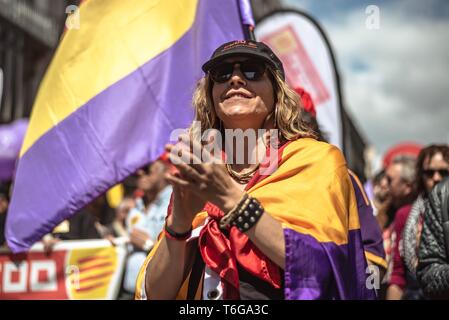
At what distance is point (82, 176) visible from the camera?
12.7ft

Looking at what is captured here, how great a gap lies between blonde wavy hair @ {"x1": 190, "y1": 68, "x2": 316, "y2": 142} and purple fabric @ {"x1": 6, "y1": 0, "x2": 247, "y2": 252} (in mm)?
1624

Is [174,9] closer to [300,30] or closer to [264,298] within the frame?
[300,30]

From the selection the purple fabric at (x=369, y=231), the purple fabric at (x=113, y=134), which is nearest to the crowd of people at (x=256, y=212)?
the purple fabric at (x=369, y=231)

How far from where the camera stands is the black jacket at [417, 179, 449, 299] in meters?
2.79

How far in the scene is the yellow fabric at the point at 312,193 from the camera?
191 centimetres

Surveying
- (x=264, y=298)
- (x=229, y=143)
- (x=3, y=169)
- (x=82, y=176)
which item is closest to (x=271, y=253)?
(x=264, y=298)

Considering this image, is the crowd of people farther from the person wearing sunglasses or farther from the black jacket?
the person wearing sunglasses

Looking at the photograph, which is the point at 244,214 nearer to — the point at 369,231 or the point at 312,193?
the point at 312,193

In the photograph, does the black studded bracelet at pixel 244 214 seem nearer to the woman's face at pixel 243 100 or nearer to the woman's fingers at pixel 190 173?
the woman's fingers at pixel 190 173

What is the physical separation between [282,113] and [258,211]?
1.74 ft

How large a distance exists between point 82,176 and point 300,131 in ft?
6.57

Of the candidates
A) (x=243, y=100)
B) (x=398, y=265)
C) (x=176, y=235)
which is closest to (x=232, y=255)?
(x=176, y=235)

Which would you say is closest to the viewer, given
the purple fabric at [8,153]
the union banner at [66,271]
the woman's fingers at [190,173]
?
the woman's fingers at [190,173]

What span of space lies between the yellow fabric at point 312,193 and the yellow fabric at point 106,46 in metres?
2.23
